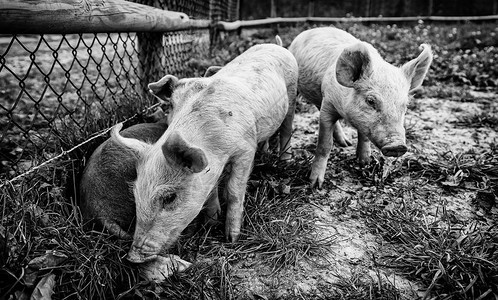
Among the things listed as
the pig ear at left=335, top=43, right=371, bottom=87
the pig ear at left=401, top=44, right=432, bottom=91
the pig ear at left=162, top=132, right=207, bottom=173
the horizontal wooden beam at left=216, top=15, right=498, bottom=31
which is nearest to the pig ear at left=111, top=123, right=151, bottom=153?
the pig ear at left=162, top=132, right=207, bottom=173

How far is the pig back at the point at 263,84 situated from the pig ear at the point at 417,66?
95 cm

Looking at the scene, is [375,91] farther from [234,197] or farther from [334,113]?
[234,197]

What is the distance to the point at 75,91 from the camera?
5.42m

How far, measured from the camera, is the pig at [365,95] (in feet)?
9.11

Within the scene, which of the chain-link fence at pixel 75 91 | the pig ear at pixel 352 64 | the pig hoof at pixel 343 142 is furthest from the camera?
the pig hoof at pixel 343 142

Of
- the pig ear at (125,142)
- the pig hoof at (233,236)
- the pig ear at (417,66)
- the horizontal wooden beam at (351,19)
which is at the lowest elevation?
the pig hoof at (233,236)

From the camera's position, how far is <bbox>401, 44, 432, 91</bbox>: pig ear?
3.07 metres

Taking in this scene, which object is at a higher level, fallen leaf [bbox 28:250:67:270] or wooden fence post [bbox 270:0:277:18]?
wooden fence post [bbox 270:0:277:18]

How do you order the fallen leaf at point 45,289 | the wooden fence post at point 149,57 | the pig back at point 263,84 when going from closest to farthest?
the fallen leaf at point 45,289 < the pig back at point 263,84 < the wooden fence post at point 149,57

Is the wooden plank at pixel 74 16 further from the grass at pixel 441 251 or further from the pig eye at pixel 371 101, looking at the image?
the grass at pixel 441 251

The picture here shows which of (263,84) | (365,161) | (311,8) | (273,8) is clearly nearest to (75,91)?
(263,84)

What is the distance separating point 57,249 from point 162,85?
145cm

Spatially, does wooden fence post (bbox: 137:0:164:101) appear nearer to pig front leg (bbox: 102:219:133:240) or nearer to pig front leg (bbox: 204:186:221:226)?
pig front leg (bbox: 204:186:221:226)

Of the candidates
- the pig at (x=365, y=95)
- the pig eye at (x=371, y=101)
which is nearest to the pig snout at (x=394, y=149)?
the pig at (x=365, y=95)
